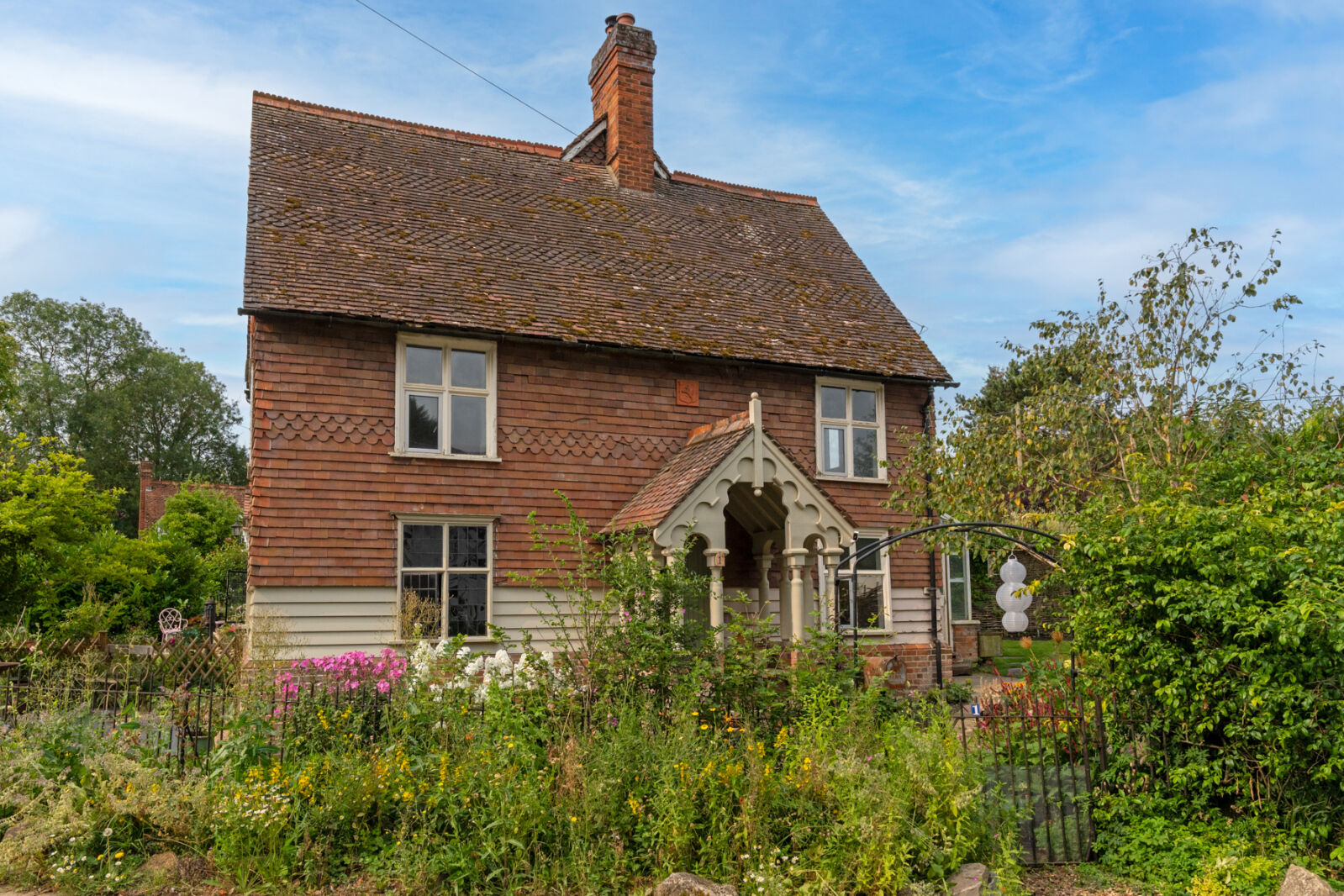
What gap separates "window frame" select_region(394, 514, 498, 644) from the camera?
12953 mm

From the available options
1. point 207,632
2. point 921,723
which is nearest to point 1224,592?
point 921,723

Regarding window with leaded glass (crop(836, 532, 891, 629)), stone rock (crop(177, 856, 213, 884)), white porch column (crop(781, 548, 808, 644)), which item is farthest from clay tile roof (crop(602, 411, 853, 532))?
stone rock (crop(177, 856, 213, 884))

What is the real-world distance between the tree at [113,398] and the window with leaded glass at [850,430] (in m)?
40.8

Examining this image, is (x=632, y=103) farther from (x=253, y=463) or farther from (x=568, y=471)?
(x=253, y=463)

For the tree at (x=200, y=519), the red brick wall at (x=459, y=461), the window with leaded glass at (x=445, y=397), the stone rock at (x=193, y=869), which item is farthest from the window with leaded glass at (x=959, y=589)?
the tree at (x=200, y=519)

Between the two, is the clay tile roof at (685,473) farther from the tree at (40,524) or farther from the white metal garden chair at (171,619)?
the white metal garden chair at (171,619)

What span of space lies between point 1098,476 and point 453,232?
10356 mm

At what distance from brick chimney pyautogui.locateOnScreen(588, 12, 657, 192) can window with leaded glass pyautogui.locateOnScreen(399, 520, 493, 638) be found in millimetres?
8332

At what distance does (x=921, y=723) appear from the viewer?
942 cm

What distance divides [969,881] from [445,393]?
31.8 ft

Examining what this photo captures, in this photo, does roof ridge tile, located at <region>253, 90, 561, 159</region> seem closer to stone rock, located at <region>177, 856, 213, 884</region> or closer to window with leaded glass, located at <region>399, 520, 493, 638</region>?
window with leaded glass, located at <region>399, 520, 493, 638</region>

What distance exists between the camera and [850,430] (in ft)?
53.3

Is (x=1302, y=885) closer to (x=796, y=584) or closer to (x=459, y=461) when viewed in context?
(x=796, y=584)

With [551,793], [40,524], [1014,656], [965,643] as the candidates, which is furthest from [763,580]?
[40,524]
